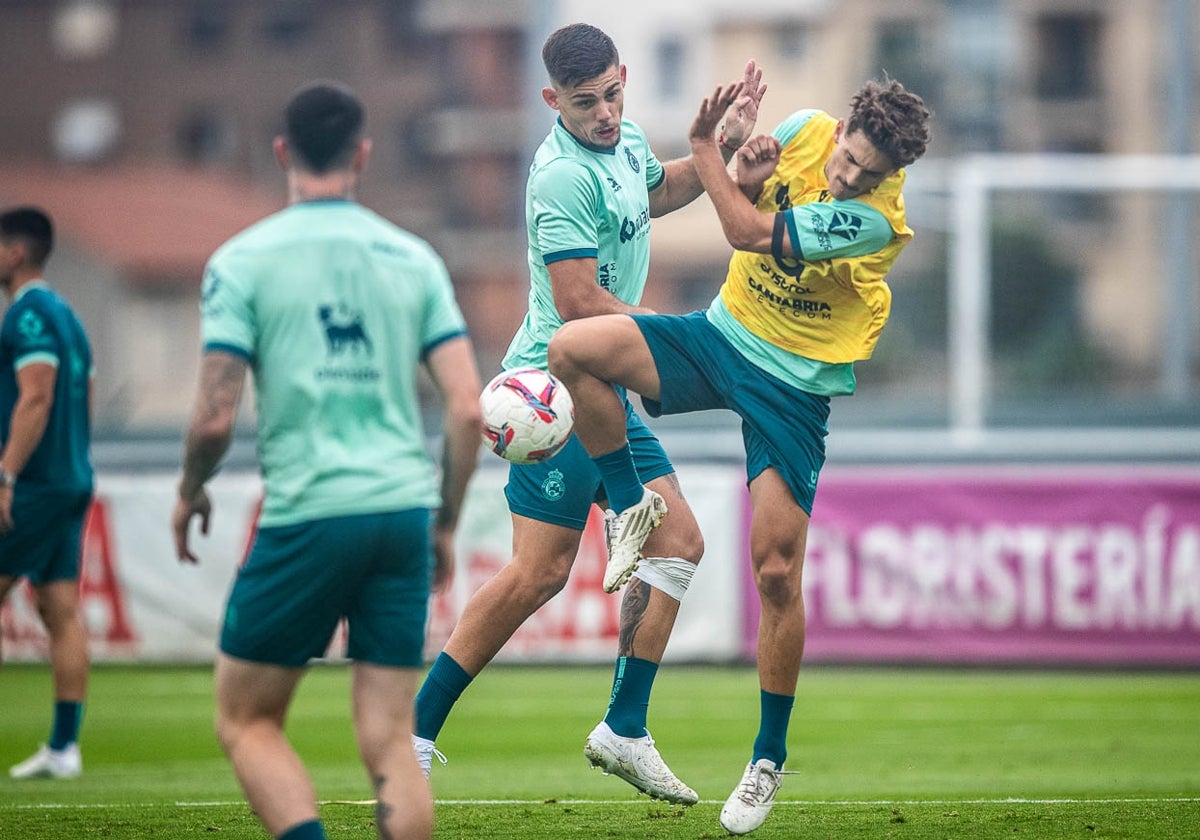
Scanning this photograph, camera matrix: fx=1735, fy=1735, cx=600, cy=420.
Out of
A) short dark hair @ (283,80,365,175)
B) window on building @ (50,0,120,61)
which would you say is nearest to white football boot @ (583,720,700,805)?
short dark hair @ (283,80,365,175)

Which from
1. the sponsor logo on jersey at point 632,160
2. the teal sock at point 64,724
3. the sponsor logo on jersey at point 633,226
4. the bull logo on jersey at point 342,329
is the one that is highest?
the sponsor logo on jersey at point 632,160

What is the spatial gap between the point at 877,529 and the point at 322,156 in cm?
965

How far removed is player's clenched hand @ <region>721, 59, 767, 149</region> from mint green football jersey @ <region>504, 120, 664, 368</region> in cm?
43

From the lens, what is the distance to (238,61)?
2549 inches

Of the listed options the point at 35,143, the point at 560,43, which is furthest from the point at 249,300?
the point at 35,143

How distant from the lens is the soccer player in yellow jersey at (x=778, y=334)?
6.31 meters

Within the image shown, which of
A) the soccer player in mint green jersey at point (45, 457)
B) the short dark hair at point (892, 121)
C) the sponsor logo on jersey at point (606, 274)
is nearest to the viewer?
the short dark hair at point (892, 121)

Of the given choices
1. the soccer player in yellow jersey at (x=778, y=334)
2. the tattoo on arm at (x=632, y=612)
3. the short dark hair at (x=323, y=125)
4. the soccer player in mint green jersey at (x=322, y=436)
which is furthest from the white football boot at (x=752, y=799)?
the short dark hair at (x=323, y=125)

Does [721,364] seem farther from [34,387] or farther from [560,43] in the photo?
[34,387]

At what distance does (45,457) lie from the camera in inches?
348

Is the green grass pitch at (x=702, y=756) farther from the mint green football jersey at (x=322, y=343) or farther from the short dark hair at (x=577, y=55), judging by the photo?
the short dark hair at (x=577, y=55)

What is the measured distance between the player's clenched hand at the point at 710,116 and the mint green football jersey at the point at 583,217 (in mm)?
399

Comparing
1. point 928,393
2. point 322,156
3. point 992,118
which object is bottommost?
point 928,393

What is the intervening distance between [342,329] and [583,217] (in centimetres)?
198
